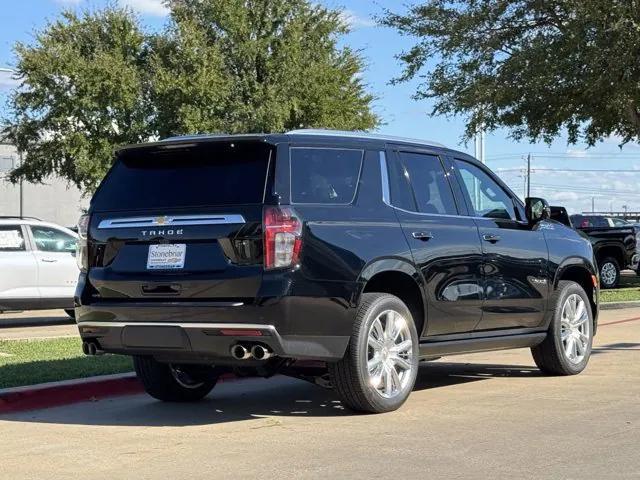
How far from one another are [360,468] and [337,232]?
1.83 metres

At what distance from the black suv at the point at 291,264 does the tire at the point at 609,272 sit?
53.0 feet

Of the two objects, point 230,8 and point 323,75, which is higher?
point 230,8

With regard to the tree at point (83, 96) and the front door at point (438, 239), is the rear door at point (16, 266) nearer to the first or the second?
the front door at point (438, 239)

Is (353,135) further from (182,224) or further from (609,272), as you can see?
(609,272)

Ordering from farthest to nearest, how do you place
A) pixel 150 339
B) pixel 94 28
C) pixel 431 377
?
pixel 94 28 < pixel 431 377 < pixel 150 339

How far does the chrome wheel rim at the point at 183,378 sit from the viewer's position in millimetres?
8156

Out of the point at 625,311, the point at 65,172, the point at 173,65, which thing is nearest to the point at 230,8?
the point at 173,65

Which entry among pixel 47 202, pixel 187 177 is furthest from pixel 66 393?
pixel 47 202

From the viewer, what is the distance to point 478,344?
324 inches

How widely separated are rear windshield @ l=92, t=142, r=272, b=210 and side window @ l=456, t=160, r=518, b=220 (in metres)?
2.29

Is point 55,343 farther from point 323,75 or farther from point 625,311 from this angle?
point 323,75

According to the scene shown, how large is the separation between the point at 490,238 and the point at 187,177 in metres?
2.71

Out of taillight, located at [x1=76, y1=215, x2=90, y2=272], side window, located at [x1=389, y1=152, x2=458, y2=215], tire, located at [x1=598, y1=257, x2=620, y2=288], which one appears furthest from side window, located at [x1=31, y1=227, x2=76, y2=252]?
tire, located at [x1=598, y1=257, x2=620, y2=288]

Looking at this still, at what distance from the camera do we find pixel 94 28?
115ft
